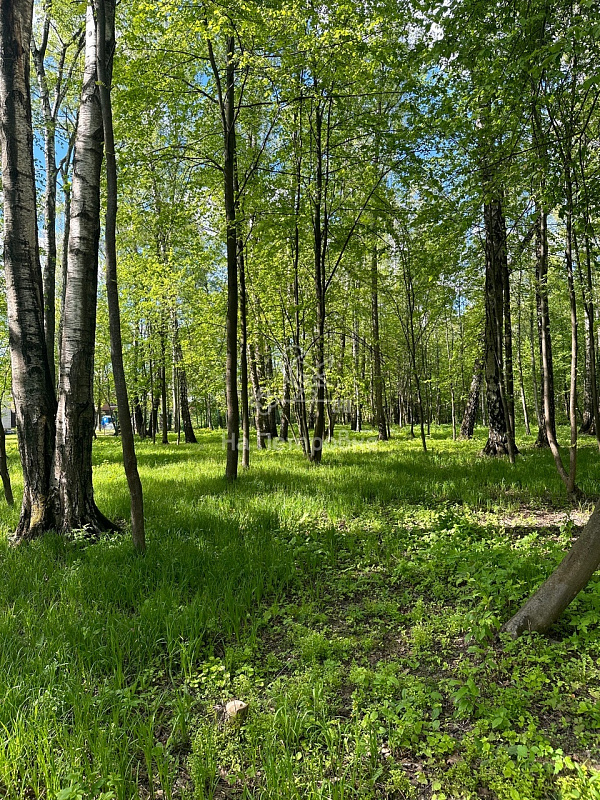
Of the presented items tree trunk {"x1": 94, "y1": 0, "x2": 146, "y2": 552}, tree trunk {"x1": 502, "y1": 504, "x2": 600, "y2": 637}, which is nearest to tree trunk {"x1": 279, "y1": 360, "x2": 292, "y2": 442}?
tree trunk {"x1": 94, "y1": 0, "x2": 146, "y2": 552}

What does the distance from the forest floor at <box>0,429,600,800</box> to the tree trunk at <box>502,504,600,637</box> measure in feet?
0.44

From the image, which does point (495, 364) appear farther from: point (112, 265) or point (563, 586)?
point (112, 265)

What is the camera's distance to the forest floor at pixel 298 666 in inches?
77.0

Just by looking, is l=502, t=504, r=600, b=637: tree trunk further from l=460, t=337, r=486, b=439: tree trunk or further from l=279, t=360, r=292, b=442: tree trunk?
l=460, t=337, r=486, b=439: tree trunk

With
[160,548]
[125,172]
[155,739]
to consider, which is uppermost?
[125,172]

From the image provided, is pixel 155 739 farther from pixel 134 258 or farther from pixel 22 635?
pixel 134 258

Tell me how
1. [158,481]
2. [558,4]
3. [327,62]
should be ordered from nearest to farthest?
[558,4] < [327,62] < [158,481]

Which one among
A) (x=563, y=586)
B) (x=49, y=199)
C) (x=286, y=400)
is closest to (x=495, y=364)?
(x=286, y=400)

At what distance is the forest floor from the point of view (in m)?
1.96

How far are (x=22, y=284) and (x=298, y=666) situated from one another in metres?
5.23

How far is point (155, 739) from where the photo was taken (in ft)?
7.43

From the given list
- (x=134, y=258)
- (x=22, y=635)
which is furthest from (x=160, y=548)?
(x=134, y=258)

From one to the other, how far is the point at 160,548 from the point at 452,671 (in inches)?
121

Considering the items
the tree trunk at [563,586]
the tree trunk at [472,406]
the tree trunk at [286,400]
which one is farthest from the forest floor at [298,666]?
the tree trunk at [472,406]
